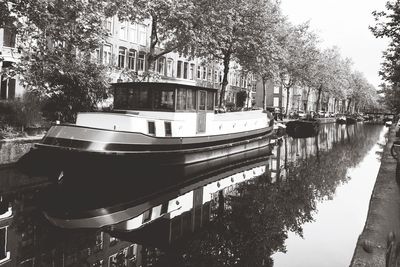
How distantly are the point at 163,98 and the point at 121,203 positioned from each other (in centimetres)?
610

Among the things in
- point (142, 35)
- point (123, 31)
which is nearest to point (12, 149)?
point (123, 31)

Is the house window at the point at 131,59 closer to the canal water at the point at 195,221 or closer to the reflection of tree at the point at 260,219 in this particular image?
the canal water at the point at 195,221

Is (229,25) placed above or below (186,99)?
above

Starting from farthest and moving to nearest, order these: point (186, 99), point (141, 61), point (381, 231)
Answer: point (141, 61) → point (186, 99) → point (381, 231)

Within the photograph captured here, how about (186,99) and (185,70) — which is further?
(185,70)

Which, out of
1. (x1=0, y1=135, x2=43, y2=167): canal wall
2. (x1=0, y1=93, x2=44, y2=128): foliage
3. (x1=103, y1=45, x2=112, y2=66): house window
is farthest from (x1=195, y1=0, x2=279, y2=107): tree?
(x1=0, y1=135, x2=43, y2=167): canal wall

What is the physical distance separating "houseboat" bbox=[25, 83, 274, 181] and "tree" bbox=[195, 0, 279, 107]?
8.60 m

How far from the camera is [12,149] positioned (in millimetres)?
14453

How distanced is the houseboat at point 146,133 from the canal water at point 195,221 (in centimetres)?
91

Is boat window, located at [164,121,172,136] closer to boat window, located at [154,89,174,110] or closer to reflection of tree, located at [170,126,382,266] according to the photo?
boat window, located at [154,89,174,110]

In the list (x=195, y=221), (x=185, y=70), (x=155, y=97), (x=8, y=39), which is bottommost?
(x=195, y=221)

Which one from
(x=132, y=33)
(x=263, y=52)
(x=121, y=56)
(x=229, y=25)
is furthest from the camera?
(x=132, y=33)

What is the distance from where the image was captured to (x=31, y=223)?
8898mm

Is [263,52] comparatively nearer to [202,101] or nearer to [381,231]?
[202,101]
